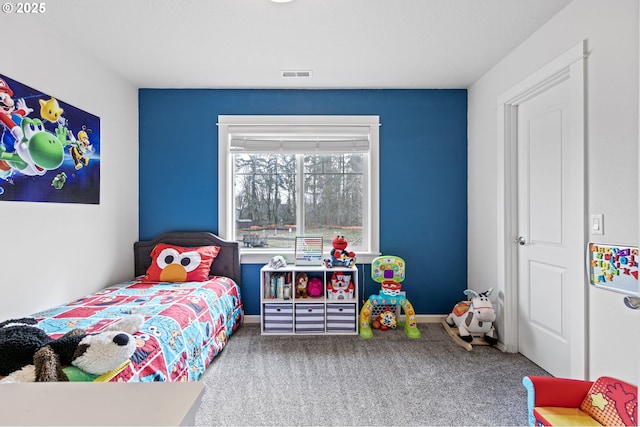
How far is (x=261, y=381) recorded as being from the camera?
7.27 feet

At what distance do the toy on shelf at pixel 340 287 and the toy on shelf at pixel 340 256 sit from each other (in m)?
0.11

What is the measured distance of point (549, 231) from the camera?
231 centimetres

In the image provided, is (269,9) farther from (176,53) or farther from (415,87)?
(415,87)

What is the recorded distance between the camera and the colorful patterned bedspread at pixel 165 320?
1736 millimetres

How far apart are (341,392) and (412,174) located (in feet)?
7.25

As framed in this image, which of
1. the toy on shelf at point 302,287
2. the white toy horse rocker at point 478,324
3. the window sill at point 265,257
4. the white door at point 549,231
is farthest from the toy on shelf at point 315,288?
the white door at point 549,231

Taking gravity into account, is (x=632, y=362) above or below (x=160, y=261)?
below

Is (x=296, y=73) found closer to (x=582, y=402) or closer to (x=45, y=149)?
(x=45, y=149)

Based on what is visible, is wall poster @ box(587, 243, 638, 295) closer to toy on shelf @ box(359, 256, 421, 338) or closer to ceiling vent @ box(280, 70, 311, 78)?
toy on shelf @ box(359, 256, 421, 338)

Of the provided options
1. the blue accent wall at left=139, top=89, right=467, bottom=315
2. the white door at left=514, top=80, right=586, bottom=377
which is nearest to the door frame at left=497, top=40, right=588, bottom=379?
the white door at left=514, top=80, right=586, bottom=377

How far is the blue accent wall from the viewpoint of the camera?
3.37 m

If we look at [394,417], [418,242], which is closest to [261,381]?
[394,417]

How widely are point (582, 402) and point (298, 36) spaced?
2802mm

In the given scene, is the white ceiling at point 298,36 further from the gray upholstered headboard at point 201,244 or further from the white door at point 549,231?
the gray upholstered headboard at point 201,244
